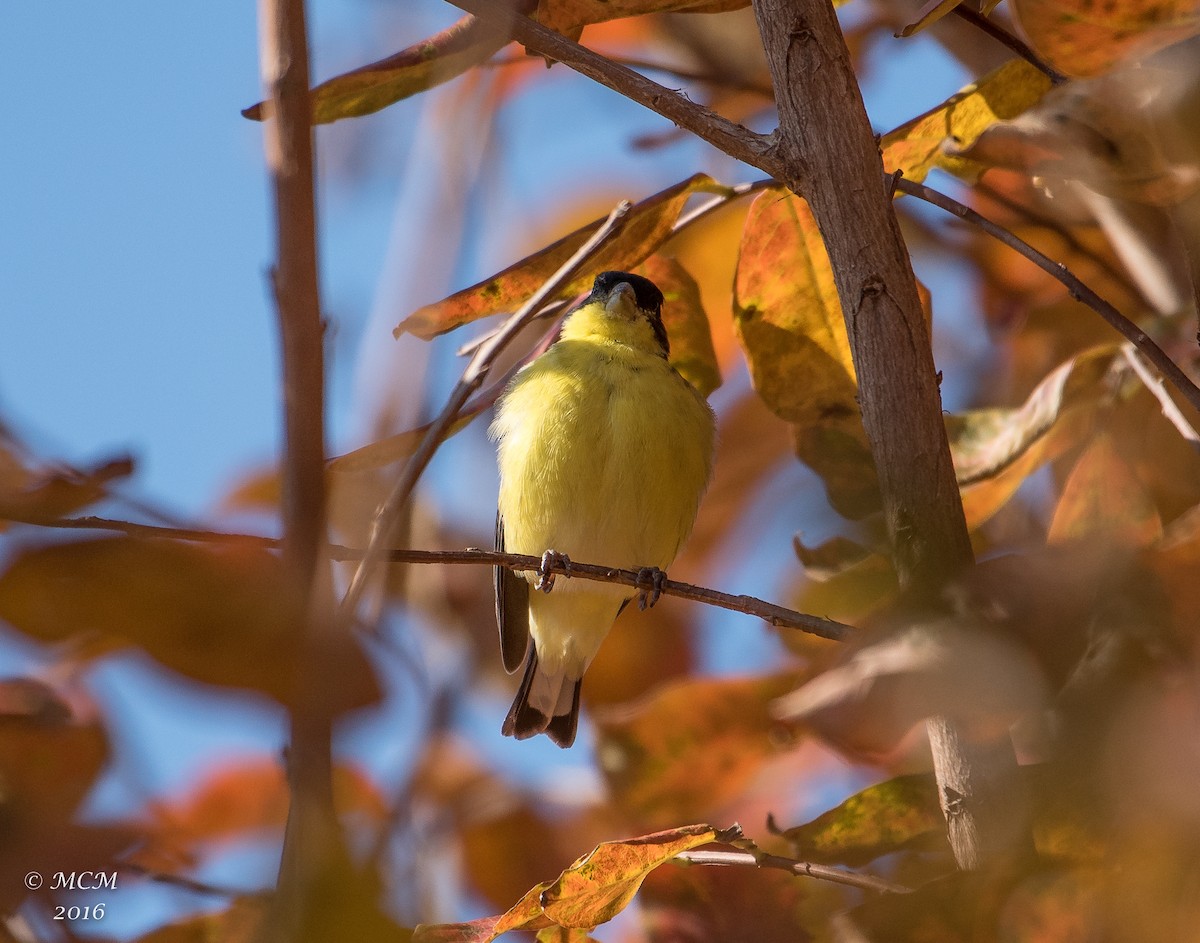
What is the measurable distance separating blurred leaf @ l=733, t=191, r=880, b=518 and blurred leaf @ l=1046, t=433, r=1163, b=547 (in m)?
0.38

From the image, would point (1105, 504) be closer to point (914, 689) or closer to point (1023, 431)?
point (1023, 431)

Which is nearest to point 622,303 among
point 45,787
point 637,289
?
point 637,289

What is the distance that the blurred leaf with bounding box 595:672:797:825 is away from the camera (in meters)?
2.16

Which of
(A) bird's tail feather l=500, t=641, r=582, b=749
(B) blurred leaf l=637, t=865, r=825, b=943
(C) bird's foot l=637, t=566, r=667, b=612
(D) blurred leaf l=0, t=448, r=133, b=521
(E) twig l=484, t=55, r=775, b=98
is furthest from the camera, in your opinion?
(A) bird's tail feather l=500, t=641, r=582, b=749

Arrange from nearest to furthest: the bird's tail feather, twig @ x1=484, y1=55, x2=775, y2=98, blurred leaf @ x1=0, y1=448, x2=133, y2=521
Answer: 1. blurred leaf @ x1=0, y1=448, x2=133, y2=521
2. twig @ x1=484, y1=55, x2=775, y2=98
3. the bird's tail feather

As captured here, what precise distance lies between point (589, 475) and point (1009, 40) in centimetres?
180

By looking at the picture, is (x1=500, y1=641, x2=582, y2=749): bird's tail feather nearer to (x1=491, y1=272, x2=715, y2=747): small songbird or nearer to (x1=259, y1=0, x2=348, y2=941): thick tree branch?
(x1=491, y1=272, x2=715, y2=747): small songbird

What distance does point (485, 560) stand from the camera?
184cm

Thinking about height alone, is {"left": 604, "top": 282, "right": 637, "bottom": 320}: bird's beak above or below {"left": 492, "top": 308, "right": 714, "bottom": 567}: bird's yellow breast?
above

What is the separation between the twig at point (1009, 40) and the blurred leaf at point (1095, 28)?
8 cm

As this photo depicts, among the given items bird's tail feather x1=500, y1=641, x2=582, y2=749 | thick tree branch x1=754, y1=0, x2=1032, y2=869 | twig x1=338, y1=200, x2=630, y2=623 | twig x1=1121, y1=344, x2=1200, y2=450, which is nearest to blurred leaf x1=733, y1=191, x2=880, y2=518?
twig x1=338, y1=200, x2=630, y2=623

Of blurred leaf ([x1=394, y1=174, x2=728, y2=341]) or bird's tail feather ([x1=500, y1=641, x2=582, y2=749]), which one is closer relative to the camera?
blurred leaf ([x1=394, y1=174, x2=728, y2=341])

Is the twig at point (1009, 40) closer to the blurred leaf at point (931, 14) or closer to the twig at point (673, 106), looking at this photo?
the blurred leaf at point (931, 14)

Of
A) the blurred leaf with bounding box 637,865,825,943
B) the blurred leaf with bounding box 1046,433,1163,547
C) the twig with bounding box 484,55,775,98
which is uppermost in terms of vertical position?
the twig with bounding box 484,55,775,98
